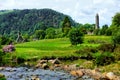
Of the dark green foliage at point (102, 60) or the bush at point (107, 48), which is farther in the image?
the bush at point (107, 48)

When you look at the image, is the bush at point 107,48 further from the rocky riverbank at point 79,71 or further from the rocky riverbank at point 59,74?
the rocky riverbank at point 59,74

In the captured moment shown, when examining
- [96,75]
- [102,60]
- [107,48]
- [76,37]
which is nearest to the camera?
[96,75]

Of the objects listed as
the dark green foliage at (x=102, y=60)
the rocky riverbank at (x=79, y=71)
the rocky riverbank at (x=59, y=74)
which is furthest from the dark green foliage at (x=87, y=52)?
the dark green foliage at (x=102, y=60)

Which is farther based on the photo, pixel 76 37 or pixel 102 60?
pixel 76 37

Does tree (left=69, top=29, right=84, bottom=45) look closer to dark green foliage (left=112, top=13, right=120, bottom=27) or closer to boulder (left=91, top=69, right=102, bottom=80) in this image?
boulder (left=91, top=69, right=102, bottom=80)

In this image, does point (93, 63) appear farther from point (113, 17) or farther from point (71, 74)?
point (113, 17)

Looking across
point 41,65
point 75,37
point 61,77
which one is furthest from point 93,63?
point 75,37

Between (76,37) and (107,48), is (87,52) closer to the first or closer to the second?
(107,48)

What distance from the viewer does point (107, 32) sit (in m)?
164

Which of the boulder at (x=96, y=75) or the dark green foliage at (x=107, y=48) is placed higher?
the dark green foliage at (x=107, y=48)

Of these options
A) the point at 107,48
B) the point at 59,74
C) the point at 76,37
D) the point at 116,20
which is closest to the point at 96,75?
the point at 59,74

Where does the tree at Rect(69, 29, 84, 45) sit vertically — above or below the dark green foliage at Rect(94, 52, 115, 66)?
above

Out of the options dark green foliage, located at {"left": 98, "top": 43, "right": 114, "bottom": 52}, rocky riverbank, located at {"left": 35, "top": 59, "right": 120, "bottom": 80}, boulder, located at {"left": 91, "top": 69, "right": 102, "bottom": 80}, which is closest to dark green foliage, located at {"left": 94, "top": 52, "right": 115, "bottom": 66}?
rocky riverbank, located at {"left": 35, "top": 59, "right": 120, "bottom": 80}

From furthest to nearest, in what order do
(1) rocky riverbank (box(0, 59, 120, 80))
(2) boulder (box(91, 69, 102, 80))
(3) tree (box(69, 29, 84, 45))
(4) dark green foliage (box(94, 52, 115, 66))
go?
(3) tree (box(69, 29, 84, 45)), (4) dark green foliage (box(94, 52, 115, 66)), (1) rocky riverbank (box(0, 59, 120, 80)), (2) boulder (box(91, 69, 102, 80))
